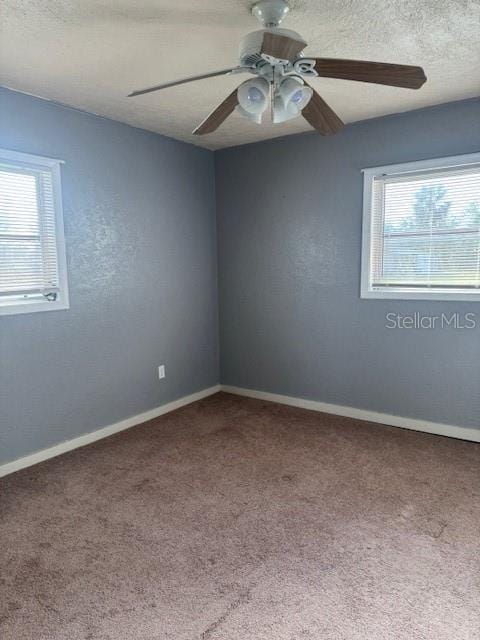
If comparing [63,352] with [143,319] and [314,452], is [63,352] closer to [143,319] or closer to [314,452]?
[143,319]

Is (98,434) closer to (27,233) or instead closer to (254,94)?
(27,233)

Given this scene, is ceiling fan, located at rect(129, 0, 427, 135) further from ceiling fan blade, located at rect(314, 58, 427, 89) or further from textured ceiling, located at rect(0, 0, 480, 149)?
textured ceiling, located at rect(0, 0, 480, 149)

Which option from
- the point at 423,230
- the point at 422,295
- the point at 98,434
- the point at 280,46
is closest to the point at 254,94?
the point at 280,46

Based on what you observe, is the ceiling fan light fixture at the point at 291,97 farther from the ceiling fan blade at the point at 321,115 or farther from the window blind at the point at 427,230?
the window blind at the point at 427,230

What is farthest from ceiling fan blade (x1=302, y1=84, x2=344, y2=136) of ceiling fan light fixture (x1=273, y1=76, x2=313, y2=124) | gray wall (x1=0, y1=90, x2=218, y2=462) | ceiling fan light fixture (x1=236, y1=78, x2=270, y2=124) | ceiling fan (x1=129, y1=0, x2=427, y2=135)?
gray wall (x1=0, y1=90, x2=218, y2=462)

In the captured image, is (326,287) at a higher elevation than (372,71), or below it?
below

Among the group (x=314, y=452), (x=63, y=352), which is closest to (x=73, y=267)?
(x=63, y=352)

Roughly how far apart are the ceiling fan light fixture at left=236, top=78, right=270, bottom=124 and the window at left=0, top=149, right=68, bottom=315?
5.55ft

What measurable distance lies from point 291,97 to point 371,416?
272cm

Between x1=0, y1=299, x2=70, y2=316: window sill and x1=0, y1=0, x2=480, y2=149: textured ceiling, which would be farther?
x1=0, y1=299, x2=70, y2=316: window sill

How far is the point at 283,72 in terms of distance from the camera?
5.89ft

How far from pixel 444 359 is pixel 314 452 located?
1263 mm

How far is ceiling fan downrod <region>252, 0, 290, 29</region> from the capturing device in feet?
5.86

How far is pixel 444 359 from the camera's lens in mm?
3258
